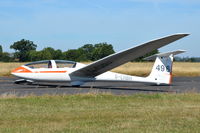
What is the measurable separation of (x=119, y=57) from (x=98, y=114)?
8.99 metres

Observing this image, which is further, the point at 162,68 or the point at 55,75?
the point at 55,75

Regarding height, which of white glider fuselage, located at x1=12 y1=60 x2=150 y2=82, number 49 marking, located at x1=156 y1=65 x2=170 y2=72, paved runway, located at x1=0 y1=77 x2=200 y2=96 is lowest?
paved runway, located at x1=0 y1=77 x2=200 y2=96


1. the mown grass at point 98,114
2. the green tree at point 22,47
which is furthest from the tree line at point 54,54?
the mown grass at point 98,114

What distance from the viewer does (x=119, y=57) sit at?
17578 millimetres

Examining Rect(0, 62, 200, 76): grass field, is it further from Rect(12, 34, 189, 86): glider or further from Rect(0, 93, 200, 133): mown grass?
Rect(0, 93, 200, 133): mown grass

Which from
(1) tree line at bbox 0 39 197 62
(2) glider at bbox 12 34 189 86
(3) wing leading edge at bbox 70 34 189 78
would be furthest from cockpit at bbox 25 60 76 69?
(1) tree line at bbox 0 39 197 62

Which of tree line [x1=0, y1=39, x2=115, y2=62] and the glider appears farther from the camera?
tree line [x1=0, y1=39, x2=115, y2=62]

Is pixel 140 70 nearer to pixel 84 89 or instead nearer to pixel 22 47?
pixel 84 89

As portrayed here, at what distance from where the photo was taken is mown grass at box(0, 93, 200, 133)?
705cm

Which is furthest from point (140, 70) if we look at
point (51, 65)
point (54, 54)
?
point (54, 54)

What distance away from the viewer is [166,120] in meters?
7.96

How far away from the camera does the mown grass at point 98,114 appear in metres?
7.05

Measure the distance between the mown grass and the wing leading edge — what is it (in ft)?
11.5

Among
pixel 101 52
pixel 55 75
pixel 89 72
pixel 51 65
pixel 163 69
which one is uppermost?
pixel 101 52
